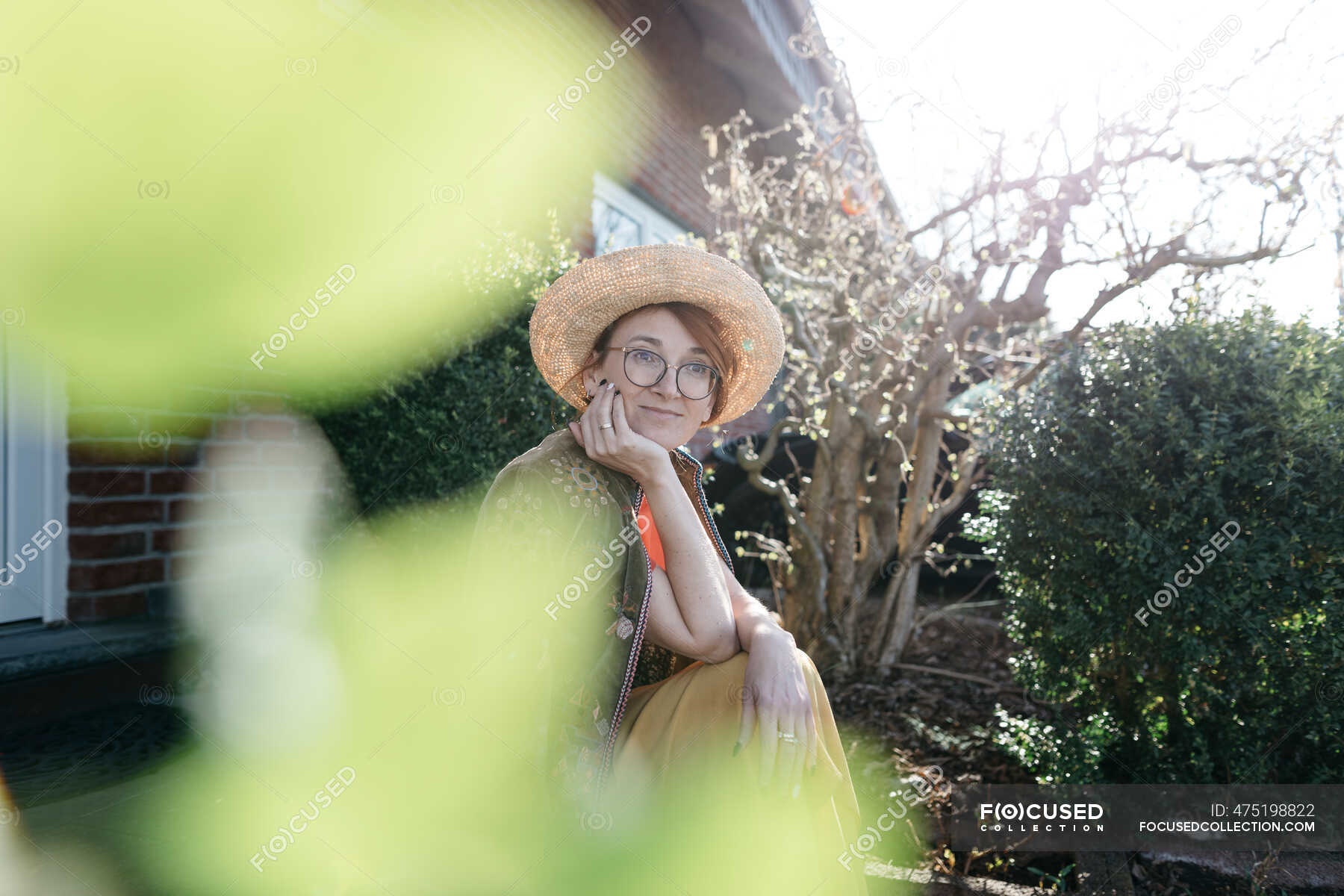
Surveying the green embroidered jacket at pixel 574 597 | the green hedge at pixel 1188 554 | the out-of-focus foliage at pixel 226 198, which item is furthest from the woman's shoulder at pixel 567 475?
the green hedge at pixel 1188 554

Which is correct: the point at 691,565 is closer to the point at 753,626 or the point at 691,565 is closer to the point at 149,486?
the point at 753,626

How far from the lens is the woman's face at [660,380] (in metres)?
1.92

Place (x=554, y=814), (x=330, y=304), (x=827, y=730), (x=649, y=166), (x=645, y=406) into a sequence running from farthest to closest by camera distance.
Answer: (x=649, y=166), (x=330, y=304), (x=645, y=406), (x=827, y=730), (x=554, y=814)

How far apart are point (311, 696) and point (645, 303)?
8.34ft

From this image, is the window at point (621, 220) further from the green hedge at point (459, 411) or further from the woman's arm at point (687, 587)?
the woman's arm at point (687, 587)

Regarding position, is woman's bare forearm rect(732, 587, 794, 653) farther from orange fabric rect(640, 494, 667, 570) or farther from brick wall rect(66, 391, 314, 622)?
brick wall rect(66, 391, 314, 622)

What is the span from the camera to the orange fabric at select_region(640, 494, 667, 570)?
1.92 m

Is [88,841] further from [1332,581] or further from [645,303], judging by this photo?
[1332,581]

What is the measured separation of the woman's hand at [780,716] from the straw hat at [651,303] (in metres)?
0.81

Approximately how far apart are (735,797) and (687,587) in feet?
1.58

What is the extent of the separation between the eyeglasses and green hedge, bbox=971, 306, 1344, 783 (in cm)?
181

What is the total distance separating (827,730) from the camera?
1.80m

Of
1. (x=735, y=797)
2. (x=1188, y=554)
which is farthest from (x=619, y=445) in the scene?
(x=1188, y=554)

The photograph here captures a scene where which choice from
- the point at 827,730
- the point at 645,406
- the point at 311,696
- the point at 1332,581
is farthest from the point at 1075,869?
the point at 311,696
